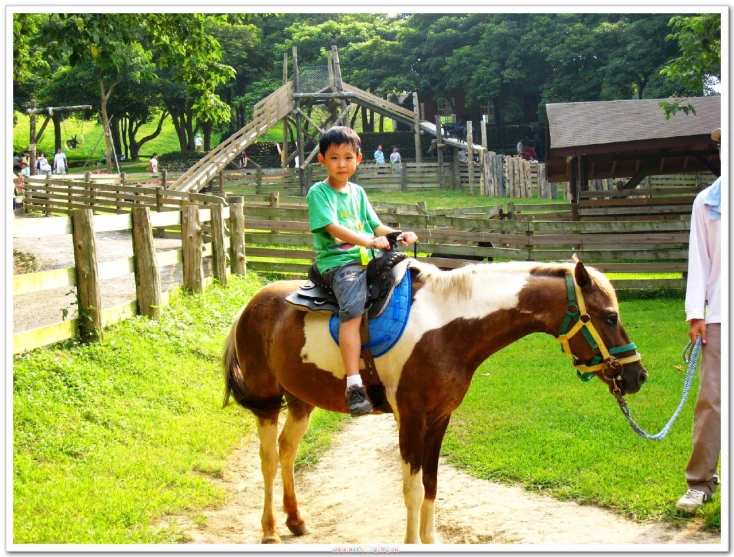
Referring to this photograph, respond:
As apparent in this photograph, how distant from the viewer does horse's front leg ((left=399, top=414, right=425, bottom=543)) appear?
4.22 meters

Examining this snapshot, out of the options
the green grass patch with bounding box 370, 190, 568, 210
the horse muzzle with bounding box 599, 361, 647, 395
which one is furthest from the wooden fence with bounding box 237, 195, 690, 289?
the green grass patch with bounding box 370, 190, 568, 210

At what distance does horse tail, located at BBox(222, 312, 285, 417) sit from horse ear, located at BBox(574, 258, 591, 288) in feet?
7.18

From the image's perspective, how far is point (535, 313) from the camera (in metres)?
4.25

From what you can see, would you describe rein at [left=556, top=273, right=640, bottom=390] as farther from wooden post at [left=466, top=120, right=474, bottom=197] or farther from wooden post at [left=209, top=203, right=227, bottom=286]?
wooden post at [left=466, top=120, right=474, bottom=197]

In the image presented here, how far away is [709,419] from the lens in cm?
473

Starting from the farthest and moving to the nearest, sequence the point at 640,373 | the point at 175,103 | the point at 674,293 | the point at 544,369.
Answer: the point at 175,103 → the point at 674,293 → the point at 544,369 → the point at 640,373

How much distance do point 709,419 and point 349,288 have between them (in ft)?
7.93

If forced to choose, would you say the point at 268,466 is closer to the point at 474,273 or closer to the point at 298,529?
the point at 298,529

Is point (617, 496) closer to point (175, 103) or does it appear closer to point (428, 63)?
point (428, 63)

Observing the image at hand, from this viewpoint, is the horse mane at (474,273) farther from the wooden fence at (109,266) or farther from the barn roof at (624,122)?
the barn roof at (624,122)

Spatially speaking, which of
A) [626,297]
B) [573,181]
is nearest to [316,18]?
[573,181]

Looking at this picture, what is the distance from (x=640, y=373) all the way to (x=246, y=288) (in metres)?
9.50

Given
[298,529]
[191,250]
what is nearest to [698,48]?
[191,250]

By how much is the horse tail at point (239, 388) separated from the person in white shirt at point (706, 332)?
2677mm
